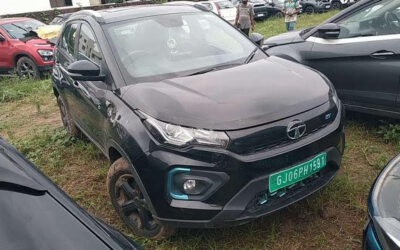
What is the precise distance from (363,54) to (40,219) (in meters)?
3.58

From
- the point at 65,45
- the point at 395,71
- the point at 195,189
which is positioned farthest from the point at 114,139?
the point at 395,71

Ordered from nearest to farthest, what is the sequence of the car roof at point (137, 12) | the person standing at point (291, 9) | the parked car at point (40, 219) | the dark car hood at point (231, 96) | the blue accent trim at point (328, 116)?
the parked car at point (40, 219), the dark car hood at point (231, 96), the blue accent trim at point (328, 116), the car roof at point (137, 12), the person standing at point (291, 9)

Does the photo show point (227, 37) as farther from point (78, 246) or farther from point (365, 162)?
point (78, 246)

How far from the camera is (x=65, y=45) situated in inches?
188

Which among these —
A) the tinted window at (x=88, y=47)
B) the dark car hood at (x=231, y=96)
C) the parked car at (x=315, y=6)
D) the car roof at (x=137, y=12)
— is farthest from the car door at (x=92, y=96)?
the parked car at (x=315, y=6)

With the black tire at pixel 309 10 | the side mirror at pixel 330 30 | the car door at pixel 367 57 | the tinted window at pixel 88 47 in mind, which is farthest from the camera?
the black tire at pixel 309 10

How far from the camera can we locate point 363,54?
407cm

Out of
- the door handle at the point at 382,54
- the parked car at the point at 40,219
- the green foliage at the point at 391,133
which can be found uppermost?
the parked car at the point at 40,219

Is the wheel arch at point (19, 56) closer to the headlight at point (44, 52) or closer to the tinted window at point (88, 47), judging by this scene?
the headlight at point (44, 52)

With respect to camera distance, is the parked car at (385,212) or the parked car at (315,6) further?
the parked car at (315,6)

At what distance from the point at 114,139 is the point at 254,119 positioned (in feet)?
3.53

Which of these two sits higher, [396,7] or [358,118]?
[396,7]

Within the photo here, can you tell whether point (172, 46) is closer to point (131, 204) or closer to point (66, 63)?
point (131, 204)

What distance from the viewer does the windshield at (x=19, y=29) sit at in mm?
10367
